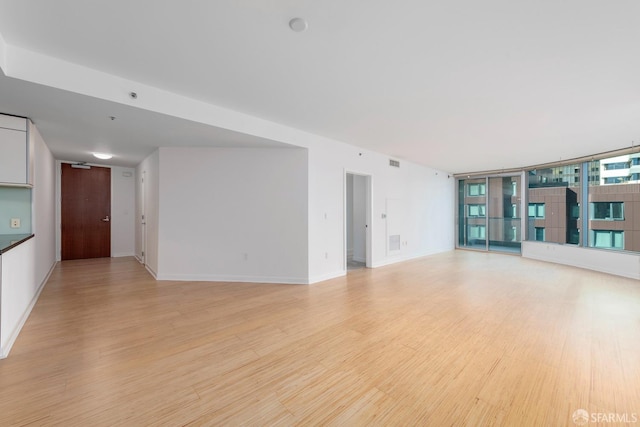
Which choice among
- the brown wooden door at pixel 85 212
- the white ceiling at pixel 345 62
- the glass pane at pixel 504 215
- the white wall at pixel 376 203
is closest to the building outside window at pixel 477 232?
the glass pane at pixel 504 215

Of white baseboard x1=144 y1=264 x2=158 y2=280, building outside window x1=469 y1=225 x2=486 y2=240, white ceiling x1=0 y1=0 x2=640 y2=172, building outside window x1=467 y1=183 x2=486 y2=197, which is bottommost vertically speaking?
white baseboard x1=144 y1=264 x2=158 y2=280

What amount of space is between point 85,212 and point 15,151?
4.38m

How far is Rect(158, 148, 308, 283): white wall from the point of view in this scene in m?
4.80

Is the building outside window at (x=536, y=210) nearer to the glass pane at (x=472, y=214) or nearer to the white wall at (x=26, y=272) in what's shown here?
the glass pane at (x=472, y=214)

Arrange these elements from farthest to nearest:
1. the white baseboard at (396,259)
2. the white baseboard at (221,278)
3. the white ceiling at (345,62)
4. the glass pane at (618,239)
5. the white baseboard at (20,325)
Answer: the white baseboard at (396,259) < the glass pane at (618,239) < the white baseboard at (221,278) < the white baseboard at (20,325) < the white ceiling at (345,62)

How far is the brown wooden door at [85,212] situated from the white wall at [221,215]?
350cm

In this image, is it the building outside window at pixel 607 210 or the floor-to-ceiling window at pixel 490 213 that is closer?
the building outside window at pixel 607 210

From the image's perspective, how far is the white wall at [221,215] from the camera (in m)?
4.80

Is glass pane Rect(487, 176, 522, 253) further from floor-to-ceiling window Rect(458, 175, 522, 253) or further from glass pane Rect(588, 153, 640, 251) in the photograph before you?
glass pane Rect(588, 153, 640, 251)

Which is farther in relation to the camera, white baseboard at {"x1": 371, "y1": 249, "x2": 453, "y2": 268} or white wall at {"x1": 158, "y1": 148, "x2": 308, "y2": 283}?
white baseboard at {"x1": 371, "y1": 249, "x2": 453, "y2": 268}

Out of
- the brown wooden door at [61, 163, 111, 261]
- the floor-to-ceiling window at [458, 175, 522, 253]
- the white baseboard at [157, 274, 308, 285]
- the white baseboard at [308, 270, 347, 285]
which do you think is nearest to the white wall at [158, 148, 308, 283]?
the white baseboard at [157, 274, 308, 285]

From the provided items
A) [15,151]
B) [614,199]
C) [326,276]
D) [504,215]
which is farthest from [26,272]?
[504,215]

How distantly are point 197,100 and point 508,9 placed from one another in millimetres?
3227

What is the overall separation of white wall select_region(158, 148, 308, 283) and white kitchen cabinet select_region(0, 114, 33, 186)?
1.76 m
